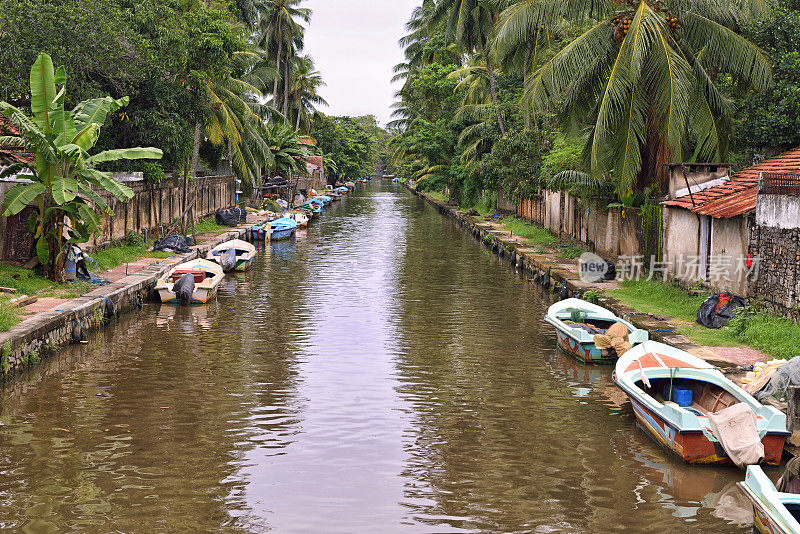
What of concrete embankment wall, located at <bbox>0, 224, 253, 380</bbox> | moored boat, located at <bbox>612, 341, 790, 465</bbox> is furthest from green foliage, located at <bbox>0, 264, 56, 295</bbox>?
moored boat, located at <bbox>612, 341, 790, 465</bbox>

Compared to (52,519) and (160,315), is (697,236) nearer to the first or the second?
(160,315)

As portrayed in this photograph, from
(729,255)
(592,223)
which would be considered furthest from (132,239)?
(729,255)

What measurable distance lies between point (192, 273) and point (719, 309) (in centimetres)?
1496

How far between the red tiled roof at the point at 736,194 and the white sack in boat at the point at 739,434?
861 cm

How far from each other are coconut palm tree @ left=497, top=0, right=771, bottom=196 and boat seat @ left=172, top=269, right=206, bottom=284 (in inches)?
442

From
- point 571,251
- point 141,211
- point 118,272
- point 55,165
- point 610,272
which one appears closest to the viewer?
point 55,165

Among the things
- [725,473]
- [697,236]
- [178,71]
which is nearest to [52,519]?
[725,473]

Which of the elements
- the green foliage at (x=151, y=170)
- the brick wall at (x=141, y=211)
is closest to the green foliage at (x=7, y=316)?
the brick wall at (x=141, y=211)

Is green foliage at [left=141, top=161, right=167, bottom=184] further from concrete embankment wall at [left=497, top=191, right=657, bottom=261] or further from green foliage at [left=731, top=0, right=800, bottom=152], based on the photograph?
green foliage at [left=731, top=0, right=800, bottom=152]

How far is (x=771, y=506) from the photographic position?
26.9 ft

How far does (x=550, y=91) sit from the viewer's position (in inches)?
932

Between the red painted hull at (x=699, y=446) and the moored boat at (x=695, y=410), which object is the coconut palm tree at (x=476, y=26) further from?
the red painted hull at (x=699, y=446)

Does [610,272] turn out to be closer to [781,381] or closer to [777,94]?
[777,94]

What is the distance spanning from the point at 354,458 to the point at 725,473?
5.13 metres
